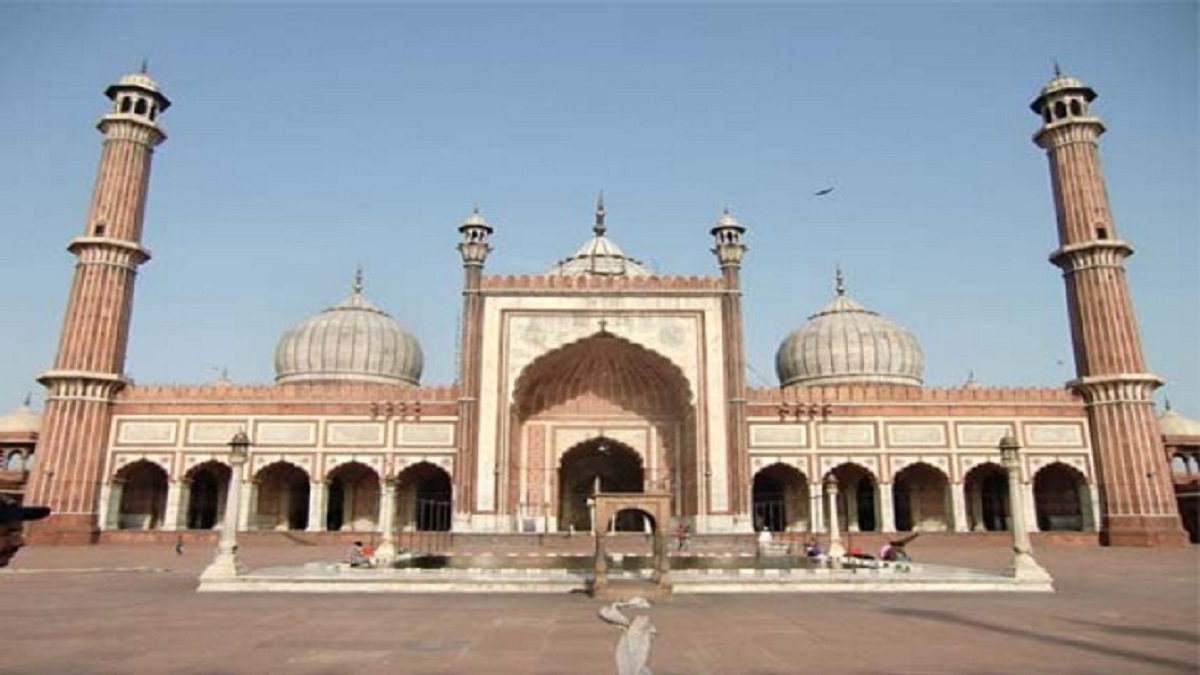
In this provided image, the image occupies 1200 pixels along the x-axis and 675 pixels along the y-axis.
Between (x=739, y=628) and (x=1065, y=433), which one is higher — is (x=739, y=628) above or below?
below

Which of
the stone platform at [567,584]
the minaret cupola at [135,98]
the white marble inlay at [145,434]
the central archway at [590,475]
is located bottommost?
the stone platform at [567,584]

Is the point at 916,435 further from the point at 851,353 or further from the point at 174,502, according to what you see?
the point at 174,502

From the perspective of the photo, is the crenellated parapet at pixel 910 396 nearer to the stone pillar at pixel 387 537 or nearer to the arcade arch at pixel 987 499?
the arcade arch at pixel 987 499

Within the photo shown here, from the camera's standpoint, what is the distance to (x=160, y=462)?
27.2 meters

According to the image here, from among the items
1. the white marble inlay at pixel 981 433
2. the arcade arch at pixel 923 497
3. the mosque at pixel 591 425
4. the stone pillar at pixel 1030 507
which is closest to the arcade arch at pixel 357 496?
the mosque at pixel 591 425

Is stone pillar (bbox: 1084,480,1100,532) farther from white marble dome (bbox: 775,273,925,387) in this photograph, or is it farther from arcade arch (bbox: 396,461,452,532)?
arcade arch (bbox: 396,461,452,532)

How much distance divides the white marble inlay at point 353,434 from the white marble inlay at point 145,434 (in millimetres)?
5230

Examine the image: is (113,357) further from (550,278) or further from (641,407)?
(641,407)

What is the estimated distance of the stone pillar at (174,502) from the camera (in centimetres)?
2662

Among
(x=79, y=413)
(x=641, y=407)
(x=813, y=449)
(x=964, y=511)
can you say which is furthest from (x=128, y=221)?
(x=964, y=511)

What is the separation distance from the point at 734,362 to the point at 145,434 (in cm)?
1966

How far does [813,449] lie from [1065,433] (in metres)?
8.46

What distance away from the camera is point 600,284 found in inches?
1091

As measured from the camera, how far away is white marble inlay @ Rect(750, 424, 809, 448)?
27516mm
